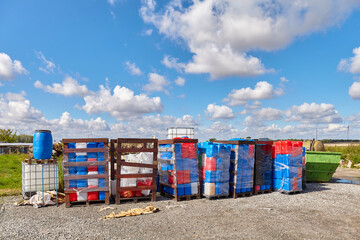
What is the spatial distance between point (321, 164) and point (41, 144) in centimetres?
1190

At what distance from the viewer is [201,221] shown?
21.5 ft

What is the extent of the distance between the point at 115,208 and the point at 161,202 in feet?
4.88

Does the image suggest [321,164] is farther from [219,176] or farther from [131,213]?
[131,213]

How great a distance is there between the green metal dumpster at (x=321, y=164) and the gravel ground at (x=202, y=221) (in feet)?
13.6

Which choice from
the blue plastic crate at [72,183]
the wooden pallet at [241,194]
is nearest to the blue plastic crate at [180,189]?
the wooden pallet at [241,194]

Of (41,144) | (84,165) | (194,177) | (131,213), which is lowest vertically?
(131,213)

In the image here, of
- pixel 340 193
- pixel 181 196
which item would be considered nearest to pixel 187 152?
pixel 181 196

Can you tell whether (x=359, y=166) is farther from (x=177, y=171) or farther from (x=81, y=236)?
(x=81, y=236)

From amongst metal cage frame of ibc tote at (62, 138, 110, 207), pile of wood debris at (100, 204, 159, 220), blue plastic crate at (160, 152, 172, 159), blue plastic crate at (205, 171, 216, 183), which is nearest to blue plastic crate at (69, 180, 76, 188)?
metal cage frame of ibc tote at (62, 138, 110, 207)

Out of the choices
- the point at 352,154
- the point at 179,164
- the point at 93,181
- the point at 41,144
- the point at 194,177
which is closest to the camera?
the point at 93,181

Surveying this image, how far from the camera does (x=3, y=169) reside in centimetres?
1495

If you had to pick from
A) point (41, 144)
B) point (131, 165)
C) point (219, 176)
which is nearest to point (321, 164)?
point (219, 176)

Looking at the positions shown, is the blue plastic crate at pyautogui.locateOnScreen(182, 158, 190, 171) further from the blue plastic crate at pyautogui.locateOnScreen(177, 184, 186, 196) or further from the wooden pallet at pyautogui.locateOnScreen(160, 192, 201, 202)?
the wooden pallet at pyautogui.locateOnScreen(160, 192, 201, 202)

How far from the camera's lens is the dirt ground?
5695mm
